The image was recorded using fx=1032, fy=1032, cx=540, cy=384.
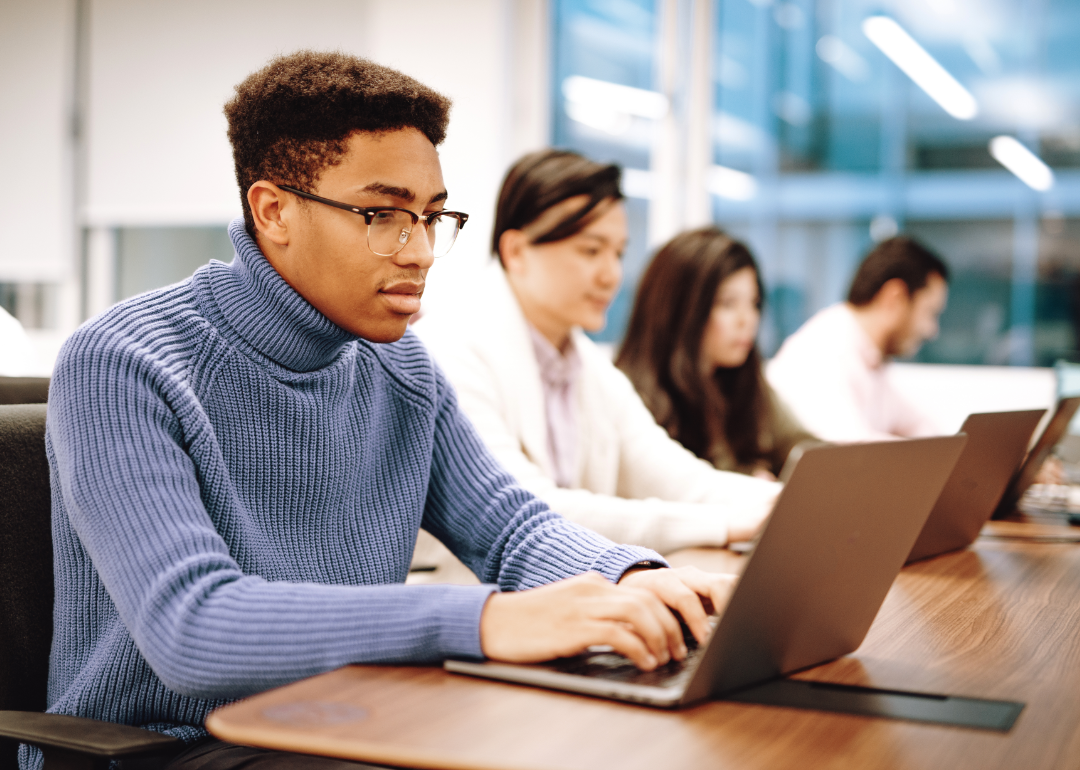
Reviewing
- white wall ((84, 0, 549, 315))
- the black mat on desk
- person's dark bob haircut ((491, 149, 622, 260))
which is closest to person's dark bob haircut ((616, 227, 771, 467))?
person's dark bob haircut ((491, 149, 622, 260))

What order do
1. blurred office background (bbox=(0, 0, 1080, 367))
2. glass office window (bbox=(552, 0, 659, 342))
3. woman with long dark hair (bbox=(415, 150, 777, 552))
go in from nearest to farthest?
woman with long dark hair (bbox=(415, 150, 777, 552))
blurred office background (bbox=(0, 0, 1080, 367))
glass office window (bbox=(552, 0, 659, 342))

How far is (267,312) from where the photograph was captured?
1148 mm

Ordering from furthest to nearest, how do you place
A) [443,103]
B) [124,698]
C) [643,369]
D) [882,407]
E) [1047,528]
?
[882,407] → [643,369] → [1047,528] → [443,103] → [124,698]

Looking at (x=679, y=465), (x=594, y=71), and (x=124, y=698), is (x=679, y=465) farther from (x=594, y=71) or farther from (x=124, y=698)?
(x=594, y=71)

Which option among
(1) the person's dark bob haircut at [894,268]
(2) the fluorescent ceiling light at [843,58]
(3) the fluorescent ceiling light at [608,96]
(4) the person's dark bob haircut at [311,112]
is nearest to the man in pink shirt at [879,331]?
(1) the person's dark bob haircut at [894,268]

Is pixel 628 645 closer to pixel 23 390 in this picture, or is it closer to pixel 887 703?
pixel 887 703

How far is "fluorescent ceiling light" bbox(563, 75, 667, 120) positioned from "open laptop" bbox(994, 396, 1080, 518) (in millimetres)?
2689

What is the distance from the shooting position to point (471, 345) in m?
1.99

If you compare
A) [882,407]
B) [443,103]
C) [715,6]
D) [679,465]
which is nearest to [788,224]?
[715,6]

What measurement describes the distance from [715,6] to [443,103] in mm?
3603

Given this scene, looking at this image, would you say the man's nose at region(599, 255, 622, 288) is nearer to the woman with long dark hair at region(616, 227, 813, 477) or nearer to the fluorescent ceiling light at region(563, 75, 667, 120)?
the woman with long dark hair at region(616, 227, 813, 477)

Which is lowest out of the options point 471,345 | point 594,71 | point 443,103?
point 471,345

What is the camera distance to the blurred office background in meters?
4.19

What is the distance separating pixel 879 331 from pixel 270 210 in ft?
9.58
